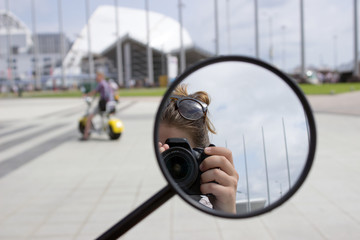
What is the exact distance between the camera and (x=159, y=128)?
3.18 feet

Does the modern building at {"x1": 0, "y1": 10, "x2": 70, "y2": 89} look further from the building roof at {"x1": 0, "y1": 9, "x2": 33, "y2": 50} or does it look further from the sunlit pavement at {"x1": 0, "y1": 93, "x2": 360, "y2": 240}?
the sunlit pavement at {"x1": 0, "y1": 93, "x2": 360, "y2": 240}

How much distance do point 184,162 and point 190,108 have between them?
136 mm

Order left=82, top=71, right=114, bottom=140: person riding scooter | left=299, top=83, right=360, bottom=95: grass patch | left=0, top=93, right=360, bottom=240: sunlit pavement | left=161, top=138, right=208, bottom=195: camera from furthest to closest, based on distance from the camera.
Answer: left=299, top=83, right=360, bottom=95: grass patch
left=82, top=71, right=114, bottom=140: person riding scooter
left=0, top=93, right=360, bottom=240: sunlit pavement
left=161, top=138, right=208, bottom=195: camera

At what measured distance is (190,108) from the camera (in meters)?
0.91

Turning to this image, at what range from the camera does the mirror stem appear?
3.12 ft

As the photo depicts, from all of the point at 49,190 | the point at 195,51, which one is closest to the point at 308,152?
the point at 49,190

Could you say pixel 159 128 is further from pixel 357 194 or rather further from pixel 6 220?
pixel 357 194

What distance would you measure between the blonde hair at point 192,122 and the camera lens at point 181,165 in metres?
0.04

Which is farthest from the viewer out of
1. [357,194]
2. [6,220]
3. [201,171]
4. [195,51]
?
[195,51]

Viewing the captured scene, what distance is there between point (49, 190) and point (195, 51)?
7727 cm

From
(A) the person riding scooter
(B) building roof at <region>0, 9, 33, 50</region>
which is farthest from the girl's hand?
(B) building roof at <region>0, 9, 33, 50</region>

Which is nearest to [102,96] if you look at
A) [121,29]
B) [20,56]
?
[121,29]

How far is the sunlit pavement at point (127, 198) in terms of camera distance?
10.6ft

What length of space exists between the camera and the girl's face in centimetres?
1
